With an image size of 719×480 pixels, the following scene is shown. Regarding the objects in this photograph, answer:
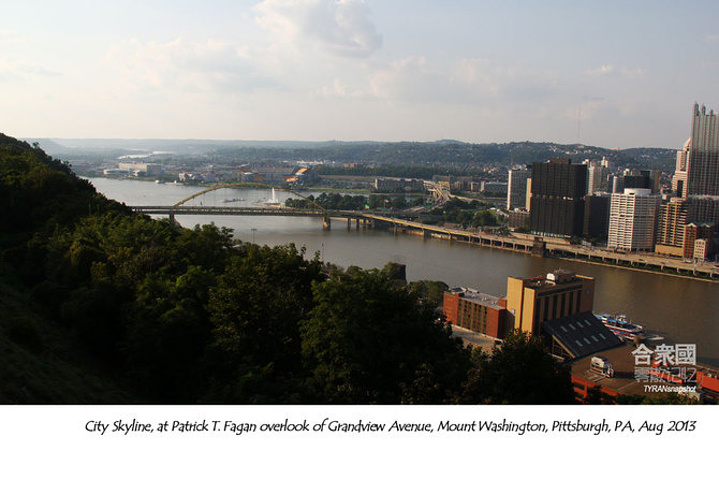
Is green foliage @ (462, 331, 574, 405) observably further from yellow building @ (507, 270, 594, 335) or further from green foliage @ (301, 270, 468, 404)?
yellow building @ (507, 270, 594, 335)

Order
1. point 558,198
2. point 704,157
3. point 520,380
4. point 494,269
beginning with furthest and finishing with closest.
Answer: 1. point 704,157
2. point 558,198
3. point 494,269
4. point 520,380

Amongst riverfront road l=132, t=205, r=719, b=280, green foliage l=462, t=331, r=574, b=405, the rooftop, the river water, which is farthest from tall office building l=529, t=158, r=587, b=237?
green foliage l=462, t=331, r=574, b=405

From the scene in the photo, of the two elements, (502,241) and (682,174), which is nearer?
(502,241)

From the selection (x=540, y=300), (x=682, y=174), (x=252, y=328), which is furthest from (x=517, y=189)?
(x=252, y=328)

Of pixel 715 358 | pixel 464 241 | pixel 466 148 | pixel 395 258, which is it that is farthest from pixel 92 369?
pixel 466 148

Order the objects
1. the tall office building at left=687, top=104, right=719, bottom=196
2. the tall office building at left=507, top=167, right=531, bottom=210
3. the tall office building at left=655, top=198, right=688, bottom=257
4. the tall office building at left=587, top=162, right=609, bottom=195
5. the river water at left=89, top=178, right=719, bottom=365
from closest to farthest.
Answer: the river water at left=89, top=178, right=719, bottom=365, the tall office building at left=655, top=198, right=688, bottom=257, the tall office building at left=687, top=104, right=719, bottom=196, the tall office building at left=507, top=167, right=531, bottom=210, the tall office building at left=587, top=162, right=609, bottom=195

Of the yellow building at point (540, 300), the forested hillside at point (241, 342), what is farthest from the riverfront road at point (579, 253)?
the forested hillside at point (241, 342)

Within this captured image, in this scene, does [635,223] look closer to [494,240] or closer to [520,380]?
[494,240]
